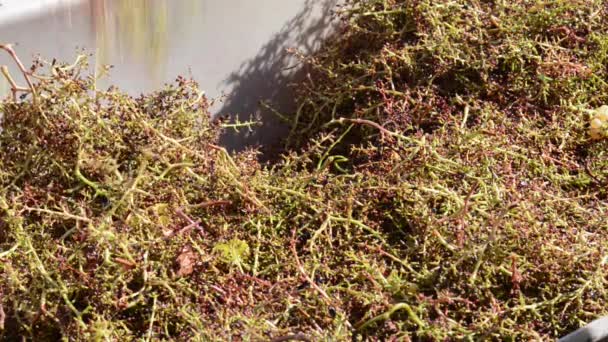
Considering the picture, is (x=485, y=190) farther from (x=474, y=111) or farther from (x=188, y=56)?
(x=188, y=56)

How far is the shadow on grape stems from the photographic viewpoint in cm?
160

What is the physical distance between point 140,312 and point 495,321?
1.66ft

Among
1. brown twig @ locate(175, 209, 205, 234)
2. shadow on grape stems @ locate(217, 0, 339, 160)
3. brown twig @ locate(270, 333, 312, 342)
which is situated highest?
shadow on grape stems @ locate(217, 0, 339, 160)

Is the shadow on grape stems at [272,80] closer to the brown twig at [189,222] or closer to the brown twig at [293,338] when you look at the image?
the brown twig at [189,222]

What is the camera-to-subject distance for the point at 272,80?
1.65 m

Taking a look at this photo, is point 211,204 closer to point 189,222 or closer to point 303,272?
point 189,222

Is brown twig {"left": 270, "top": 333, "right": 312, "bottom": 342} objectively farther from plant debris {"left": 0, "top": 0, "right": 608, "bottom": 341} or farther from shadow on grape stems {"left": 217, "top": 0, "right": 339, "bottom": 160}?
shadow on grape stems {"left": 217, "top": 0, "right": 339, "bottom": 160}

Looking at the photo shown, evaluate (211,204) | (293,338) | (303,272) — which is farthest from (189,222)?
(293,338)

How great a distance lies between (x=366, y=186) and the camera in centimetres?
128

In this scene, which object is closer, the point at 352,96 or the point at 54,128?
the point at 54,128

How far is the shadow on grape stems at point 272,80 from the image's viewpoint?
160cm

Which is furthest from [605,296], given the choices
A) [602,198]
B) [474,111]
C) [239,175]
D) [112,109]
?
[112,109]

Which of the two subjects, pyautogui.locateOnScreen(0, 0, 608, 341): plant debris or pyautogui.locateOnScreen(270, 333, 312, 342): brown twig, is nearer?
pyautogui.locateOnScreen(270, 333, 312, 342): brown twig

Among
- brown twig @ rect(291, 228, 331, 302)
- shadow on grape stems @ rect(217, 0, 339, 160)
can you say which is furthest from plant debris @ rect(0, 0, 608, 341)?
shadow on grape stems @ rect(217, 0, 339, 160)
